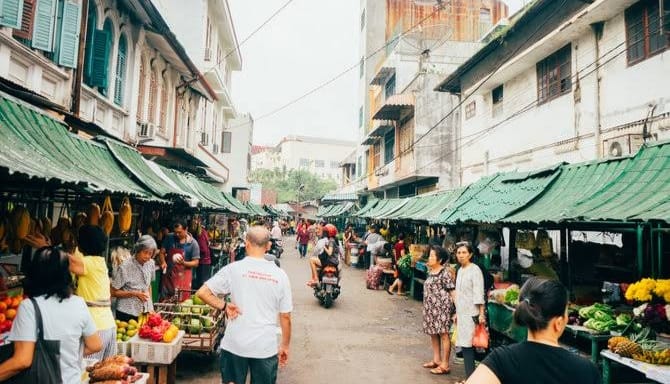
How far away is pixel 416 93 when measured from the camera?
66.4 ft

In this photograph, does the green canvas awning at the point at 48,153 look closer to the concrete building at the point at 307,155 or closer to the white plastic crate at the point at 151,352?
the white plastic crate at the point at 151,352

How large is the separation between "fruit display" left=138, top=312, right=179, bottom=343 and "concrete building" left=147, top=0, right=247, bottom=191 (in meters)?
10.0

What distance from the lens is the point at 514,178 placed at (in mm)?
8375

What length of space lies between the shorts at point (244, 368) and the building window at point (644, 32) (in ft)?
29.0

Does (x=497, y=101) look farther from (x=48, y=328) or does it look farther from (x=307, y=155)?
(x=307, y=155)

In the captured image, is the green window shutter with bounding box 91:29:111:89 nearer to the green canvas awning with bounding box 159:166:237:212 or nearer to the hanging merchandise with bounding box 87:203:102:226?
the green canvas awning with bounding box 159:166:237:212

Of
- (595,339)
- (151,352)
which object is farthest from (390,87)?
(151,352)

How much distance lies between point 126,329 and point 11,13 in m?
4.44

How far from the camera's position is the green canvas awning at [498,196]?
716cm

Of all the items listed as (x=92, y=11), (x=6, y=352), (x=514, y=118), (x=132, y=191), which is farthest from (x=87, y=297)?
(x=514, y=118)

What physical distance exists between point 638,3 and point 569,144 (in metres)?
3.38

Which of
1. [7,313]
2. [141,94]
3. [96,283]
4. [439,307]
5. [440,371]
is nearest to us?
[7,313]

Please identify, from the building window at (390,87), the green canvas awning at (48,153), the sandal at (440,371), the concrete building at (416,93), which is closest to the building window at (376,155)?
the concrete building at (416,93)

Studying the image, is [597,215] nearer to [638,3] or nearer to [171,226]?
[638,3]
